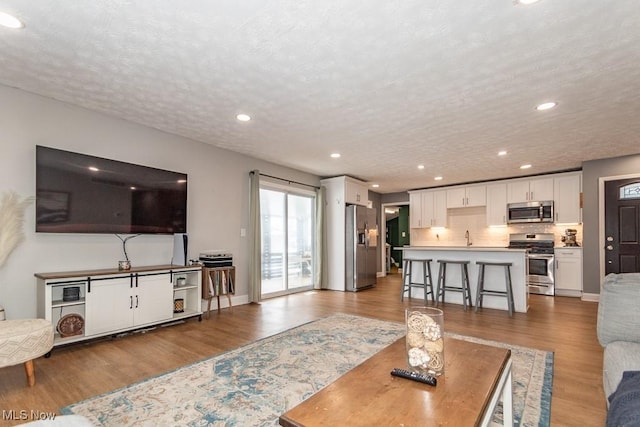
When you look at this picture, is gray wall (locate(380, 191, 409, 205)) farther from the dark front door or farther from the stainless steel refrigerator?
the dark front door

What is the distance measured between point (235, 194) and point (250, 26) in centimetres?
341

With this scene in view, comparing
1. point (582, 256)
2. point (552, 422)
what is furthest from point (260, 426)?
point (582, 256)

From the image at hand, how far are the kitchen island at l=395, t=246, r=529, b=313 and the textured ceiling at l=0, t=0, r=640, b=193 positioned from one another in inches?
69.1

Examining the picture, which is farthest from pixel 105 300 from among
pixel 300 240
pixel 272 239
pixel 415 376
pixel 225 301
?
pixel 300 240

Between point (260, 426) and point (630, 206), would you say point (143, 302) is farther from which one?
point (630, 206)

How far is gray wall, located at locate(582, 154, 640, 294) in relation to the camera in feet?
18.1

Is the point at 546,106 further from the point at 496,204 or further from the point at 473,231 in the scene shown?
the point at 473,231

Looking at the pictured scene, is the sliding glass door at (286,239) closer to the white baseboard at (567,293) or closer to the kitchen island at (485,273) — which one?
the kitchen island at (485,273)

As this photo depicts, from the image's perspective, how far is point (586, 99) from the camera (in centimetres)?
316

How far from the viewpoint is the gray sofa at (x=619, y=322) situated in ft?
5.42

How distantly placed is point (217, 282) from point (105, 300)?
4.88 feet

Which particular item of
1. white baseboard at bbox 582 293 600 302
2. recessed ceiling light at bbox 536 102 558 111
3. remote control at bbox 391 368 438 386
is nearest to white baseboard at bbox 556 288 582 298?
white baseboard at bbox 582 293 600 302

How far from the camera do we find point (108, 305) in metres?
3.34

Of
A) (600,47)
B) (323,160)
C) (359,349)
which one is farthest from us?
(323,160)
